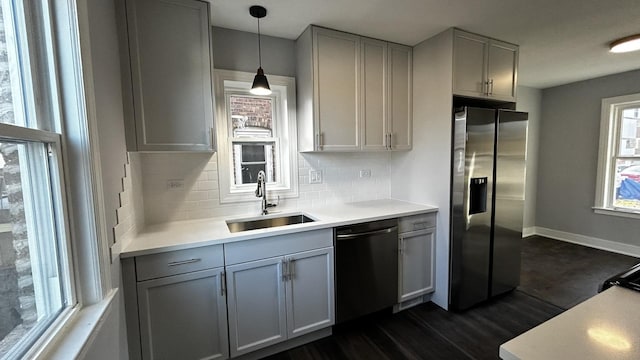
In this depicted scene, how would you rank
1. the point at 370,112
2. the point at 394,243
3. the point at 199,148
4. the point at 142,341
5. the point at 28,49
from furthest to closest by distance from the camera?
the point at 370,112
the point at 394,243
the point at 199,148
the point at 142,341
the point at 28,49

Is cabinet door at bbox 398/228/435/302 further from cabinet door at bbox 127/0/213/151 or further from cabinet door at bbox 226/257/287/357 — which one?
cabinet door at bbox 127/0/213/151

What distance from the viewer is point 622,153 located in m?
3.71

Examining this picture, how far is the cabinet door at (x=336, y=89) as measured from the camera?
7.38ft

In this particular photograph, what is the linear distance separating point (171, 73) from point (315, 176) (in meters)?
1.46

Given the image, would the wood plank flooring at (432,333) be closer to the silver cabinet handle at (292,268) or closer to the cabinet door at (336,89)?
the silver cabinet handle at (292,268)

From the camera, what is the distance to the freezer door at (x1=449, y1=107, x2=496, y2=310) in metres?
2.29

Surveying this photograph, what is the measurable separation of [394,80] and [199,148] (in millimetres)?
1863

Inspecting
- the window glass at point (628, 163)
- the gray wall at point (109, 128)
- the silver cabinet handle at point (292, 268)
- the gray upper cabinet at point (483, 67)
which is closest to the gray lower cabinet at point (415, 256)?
the silver cabinet handle at point (292, 268)

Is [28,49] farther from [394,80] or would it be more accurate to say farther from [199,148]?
[394,80]

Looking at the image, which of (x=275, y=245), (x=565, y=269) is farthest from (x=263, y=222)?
(x=565, y=269)

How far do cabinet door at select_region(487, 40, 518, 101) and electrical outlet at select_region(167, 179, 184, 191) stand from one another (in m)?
2.86

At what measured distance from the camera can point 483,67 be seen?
2.46m

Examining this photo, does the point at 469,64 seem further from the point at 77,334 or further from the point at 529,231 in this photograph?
the point at 529,231

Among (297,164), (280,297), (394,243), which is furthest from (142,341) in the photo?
(394,243)
